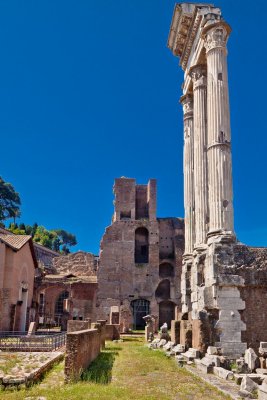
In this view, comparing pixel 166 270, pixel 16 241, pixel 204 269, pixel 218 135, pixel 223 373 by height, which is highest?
pixel 218 135

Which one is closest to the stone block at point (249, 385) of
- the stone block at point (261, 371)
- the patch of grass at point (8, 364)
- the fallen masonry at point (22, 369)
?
the stone block at point (261, 371)

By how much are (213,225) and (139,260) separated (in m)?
34.8

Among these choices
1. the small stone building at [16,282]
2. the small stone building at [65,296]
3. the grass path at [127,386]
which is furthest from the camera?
the small stone building at [65,296]

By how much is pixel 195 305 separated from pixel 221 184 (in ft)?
12.5

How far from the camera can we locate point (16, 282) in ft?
82.8

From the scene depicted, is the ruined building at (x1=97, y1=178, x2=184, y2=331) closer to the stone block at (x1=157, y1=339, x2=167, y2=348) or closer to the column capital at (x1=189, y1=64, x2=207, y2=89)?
the stone block at (x1=157, y1=339, x2=167, y2=348)

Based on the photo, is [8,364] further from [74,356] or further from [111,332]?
[111,332]

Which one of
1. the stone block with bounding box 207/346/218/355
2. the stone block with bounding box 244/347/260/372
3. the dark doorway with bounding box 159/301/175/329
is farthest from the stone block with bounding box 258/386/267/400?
the dark doorway with bounding box 159/301/175/329

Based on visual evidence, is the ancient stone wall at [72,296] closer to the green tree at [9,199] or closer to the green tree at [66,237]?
the green tree at [9,199]

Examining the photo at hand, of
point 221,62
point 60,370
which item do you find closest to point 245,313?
point 60,370

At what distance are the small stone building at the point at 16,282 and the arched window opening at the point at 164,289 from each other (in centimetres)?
1853

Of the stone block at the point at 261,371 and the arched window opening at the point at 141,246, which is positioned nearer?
the stone block at the point at 261,371

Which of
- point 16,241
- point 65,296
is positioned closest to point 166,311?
point 65,296

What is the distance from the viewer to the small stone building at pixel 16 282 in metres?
23.6
